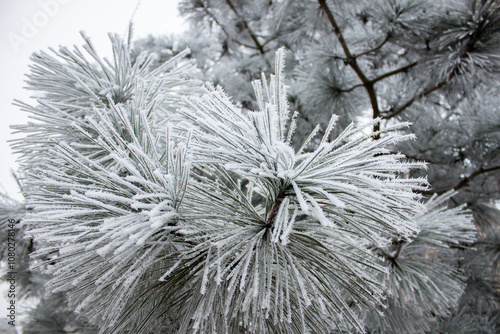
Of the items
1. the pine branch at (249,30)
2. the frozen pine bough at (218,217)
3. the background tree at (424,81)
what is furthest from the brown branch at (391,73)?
the pine branch at (249,30)

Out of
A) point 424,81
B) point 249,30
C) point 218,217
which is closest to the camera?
point 218,217

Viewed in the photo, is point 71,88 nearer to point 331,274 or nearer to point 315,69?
point 331,274

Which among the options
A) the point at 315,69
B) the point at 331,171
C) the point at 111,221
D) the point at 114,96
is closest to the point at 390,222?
the point at 331,171

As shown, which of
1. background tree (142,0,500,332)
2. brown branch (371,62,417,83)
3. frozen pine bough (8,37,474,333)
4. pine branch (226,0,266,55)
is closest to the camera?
frozen pine bough (8,37,474,333)

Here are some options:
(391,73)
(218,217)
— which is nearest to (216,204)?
(218,217)

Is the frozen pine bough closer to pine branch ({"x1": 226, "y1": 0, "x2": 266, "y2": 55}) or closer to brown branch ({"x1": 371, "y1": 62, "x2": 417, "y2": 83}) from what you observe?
brown branch ({"x1": 371, "y1": 62, "x2": 417, "y2": 83})

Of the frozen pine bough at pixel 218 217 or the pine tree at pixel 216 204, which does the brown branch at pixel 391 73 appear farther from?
the frozen pine bough at pixel 218 217

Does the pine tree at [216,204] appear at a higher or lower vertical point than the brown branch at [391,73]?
lower

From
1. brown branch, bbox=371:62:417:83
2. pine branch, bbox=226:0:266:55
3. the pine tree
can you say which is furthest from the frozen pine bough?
pine branch, bbox=226:0:266:55

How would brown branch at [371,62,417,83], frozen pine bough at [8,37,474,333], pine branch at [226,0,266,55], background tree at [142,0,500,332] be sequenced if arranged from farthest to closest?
1. pine branch at [226,0,266,55]
2. brown branch at [371,62,417,83]
3. background tree at [142,0,500,332]
4. frozen pine bough at [8,37,474,333]

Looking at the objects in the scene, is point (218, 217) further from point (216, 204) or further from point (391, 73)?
point (391, 73)

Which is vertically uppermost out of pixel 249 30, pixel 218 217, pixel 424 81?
pixel 249 30
